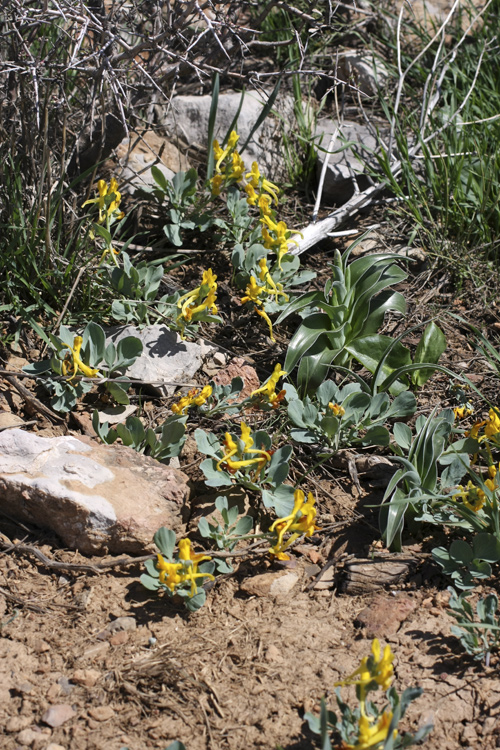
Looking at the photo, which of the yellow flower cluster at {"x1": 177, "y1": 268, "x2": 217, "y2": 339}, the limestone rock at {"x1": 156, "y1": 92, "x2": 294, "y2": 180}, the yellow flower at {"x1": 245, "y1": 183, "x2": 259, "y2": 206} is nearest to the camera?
the yellow flower cluster at {"x1": 177, "y1": 268, "x2": 217, "y2": 339}

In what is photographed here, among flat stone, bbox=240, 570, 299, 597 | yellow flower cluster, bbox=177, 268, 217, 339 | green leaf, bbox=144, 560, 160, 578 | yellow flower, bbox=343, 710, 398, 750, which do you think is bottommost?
flat stone, bbox=240, 570, 299, 597

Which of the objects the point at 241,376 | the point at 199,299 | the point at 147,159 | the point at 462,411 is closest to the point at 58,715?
the point at 241,376

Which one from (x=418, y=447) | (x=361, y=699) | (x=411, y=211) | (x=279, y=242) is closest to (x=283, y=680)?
(x=361, y=699)

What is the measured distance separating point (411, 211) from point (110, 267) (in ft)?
5.12

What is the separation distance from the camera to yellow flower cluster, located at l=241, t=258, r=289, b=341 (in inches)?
106

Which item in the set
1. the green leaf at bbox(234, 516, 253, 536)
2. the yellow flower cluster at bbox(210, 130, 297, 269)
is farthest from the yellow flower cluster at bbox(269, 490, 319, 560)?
the yellow flower cluster at bbox(210, 130, 297, 269)

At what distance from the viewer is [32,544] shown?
2.08 metres

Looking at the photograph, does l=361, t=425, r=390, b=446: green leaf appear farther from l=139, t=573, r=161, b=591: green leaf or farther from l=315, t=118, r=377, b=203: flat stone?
l=315, t=118, r=377, b=203: flat stone

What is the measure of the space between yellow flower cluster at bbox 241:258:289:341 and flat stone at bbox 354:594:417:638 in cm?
111

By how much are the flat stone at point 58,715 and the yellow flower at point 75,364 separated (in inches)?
40.9

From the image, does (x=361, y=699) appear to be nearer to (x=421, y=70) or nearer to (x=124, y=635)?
(x=124, y=635)

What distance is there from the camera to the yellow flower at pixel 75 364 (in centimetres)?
233

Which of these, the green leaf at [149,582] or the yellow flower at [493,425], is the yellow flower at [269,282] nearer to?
the yellow flower at [493,425]

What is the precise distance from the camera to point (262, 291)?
9.12 ft
